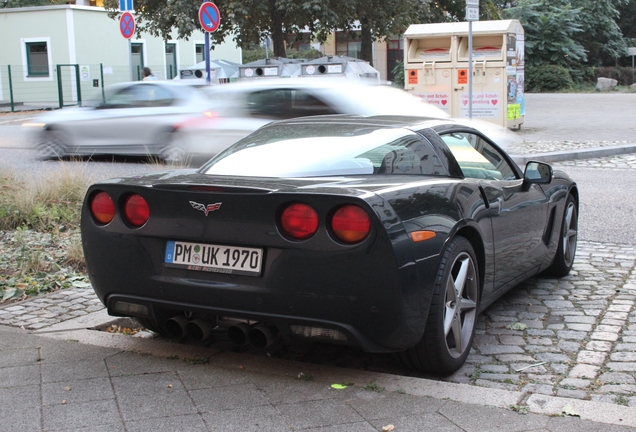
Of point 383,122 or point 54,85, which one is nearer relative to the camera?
point 383,122

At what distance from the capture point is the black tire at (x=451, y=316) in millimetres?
3855

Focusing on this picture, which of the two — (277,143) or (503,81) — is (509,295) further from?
(503,81)

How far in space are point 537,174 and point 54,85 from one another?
3261 centimetres

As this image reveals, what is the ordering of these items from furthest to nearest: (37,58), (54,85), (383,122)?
(37,58) → (54,85) → (383,122)

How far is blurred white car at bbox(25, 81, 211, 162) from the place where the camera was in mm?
13797

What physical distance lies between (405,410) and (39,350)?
2050 millimetres

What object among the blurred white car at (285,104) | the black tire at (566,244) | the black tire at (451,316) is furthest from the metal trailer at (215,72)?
the black tire at (451,316)

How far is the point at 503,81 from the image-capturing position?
18094mm

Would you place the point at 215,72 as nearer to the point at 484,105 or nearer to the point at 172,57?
the point at 484,105

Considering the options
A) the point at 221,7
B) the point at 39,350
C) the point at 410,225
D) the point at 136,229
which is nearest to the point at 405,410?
the point at 410,225

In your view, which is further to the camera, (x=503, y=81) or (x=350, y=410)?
(x=503, y=81)

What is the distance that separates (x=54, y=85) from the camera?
3481cm

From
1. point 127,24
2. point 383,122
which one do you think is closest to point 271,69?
point 127,24

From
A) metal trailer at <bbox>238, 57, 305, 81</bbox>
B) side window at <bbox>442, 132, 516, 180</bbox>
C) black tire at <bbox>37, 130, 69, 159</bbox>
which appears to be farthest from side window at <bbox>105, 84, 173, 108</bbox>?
metal trailer at <bbox>238, 57, 305, 81</bbox>
